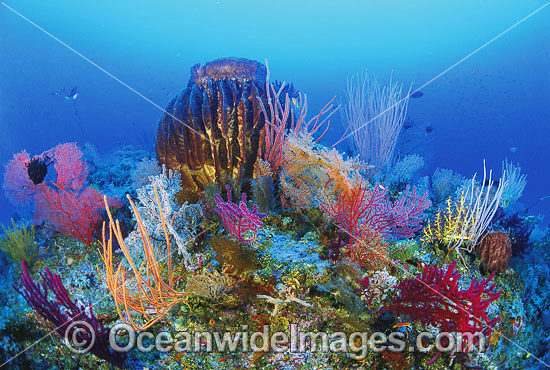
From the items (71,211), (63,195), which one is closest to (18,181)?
(63,195)

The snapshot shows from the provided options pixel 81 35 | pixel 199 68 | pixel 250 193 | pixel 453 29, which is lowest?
pixel 250 193

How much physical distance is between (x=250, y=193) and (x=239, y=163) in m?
0.51

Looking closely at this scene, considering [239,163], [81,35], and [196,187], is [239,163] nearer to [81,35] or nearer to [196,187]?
[196,187]

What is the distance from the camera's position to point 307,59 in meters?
47.3

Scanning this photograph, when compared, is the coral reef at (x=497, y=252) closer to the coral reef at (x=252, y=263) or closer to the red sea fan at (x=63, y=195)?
the coral reef at (x=252, y=263)

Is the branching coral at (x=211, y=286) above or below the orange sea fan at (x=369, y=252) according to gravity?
above

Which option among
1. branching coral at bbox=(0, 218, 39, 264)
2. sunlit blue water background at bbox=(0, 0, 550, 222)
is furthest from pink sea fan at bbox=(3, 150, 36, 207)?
sunlit blue water background at bbox=(0, 0, 550, 222)

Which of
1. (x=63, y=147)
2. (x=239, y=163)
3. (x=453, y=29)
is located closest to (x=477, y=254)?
(x=239, y=163)

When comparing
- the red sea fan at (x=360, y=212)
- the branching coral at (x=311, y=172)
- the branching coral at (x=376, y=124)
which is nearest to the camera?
the red sea fan at (x=360, y=212)

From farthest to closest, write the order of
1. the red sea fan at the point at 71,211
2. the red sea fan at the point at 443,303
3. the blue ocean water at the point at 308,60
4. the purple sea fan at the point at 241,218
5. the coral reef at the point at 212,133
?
the blue ocean water at the point at 308,60 → the coral reef at the point at 212,133 → the red sea fan at the point at 71,211 → the purple sea fan at the point at 241,218 → the red sea fan at the point at 443,303

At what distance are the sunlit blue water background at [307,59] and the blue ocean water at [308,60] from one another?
0.55 ft

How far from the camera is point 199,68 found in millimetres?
5066

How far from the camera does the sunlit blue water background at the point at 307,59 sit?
88.6 feet

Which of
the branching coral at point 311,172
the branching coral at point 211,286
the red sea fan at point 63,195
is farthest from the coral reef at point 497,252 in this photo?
the red sea fan at point 63,195
